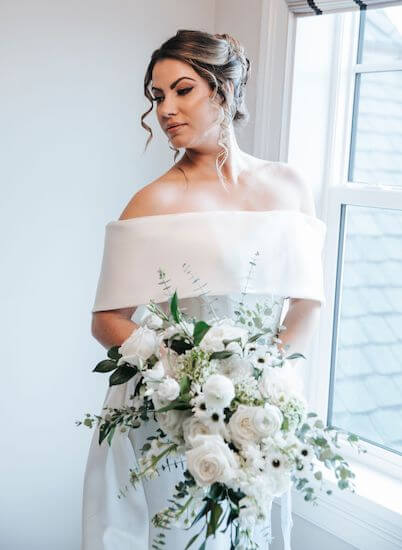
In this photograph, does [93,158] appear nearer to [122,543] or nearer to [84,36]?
[84,36]

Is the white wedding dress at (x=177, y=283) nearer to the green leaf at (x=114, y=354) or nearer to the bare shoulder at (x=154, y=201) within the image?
the bare shoulder at (x=154, y=201)

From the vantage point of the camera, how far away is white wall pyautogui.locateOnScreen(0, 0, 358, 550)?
2.53 metres

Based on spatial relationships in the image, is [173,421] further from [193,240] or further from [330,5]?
[330,5]

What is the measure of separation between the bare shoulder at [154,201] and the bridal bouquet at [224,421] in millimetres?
427

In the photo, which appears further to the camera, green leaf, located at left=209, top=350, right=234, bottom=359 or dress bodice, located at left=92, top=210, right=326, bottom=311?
dress bodice, located at left=92, top=210, right=326, bottom=311

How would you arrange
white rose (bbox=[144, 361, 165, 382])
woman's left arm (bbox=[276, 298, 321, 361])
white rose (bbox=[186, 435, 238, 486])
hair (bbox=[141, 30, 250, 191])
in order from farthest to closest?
woman's left arm (bbox=[276, 298, 321, 361]) < hair (bbox=[141, 30, 250, 191]) < white rose (bbox=[144, 361, 165, 382]) < white rose (bbox=[186, 435, 238, 486])

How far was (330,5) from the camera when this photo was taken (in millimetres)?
2295

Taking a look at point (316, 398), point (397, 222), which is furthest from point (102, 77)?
point (316, 398)

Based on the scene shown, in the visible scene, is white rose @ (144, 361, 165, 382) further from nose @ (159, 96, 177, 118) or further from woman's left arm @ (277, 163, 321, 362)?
nose @ (159, 96, 177, 118)

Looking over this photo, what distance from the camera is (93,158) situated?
2.71 meters

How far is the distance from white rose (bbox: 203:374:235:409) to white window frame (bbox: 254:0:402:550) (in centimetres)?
109

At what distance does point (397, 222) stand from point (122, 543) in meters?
1.31

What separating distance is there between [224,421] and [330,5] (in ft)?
4.53

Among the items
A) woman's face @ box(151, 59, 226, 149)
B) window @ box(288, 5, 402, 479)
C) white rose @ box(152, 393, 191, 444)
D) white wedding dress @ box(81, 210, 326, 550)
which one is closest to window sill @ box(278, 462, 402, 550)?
window @ box(288, 5, 402, 479)
